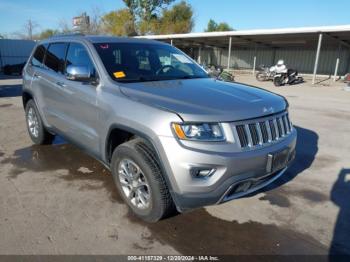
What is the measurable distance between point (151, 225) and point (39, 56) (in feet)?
12.0

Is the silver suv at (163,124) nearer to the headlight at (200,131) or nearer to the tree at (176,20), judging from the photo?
the headlight at (200,131)


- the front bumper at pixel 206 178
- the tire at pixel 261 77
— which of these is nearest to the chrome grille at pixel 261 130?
the front bumper at pixel 206 178

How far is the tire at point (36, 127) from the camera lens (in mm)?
5188

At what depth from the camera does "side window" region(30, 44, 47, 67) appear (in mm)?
5051

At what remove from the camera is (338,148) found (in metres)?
5.75

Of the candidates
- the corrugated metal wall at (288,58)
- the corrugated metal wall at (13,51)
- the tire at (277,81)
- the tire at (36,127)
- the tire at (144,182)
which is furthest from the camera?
the corrugated metal wall at (13,51)

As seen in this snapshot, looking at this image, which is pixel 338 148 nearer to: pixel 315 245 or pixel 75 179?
pixel 315 245

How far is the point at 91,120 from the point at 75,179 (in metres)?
1.05

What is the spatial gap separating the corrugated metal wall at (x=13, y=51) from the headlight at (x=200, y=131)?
99.1ft

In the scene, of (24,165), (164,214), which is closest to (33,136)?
(24,165)

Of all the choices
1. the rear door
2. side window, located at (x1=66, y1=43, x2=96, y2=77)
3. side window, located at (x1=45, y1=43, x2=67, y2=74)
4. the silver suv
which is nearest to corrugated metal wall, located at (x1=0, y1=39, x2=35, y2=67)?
side window, located at (x1=45, y1=43, x2=67, y2=74)

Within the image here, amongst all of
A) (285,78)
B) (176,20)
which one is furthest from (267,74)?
(176,20)

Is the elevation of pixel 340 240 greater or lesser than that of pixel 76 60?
lesser

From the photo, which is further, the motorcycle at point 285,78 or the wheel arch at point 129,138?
the motorcycle at point 285,78
